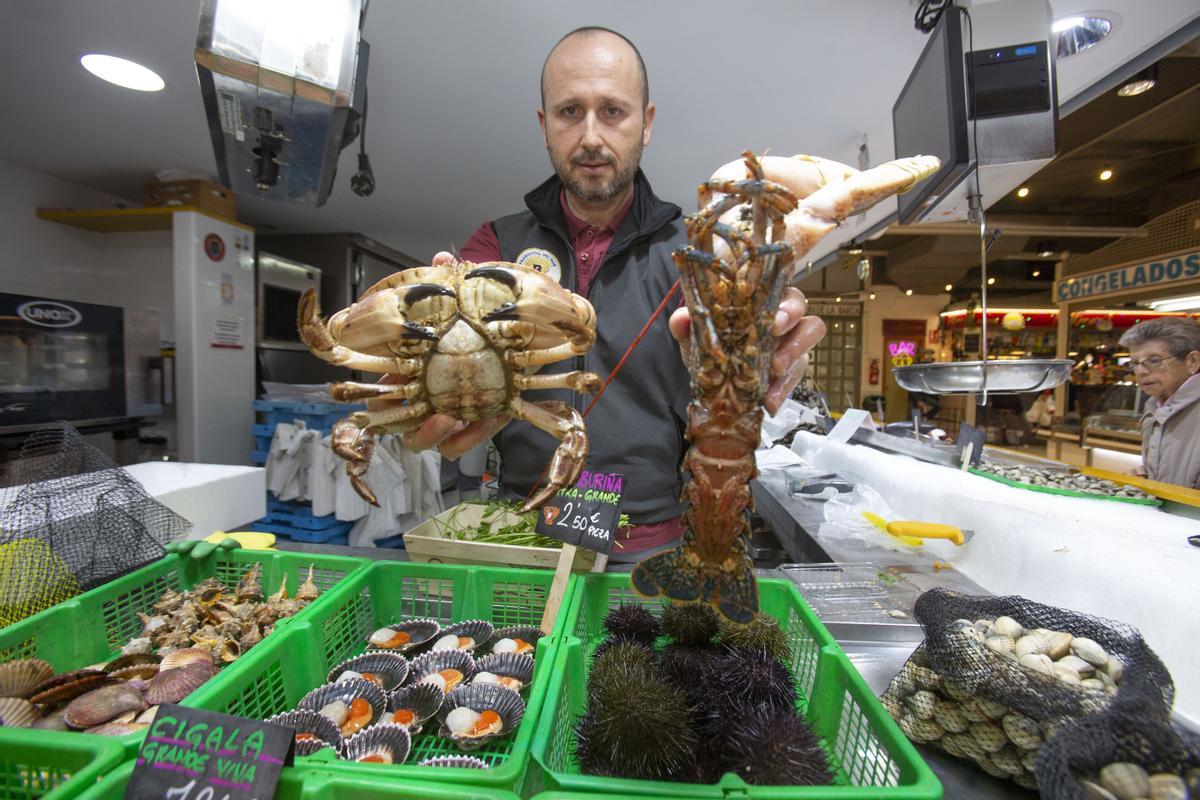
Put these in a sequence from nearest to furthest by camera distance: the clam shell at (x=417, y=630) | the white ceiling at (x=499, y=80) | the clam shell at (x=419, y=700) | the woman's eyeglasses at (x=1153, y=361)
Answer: the clam shell at (x=419, y=700) → the clam shell at (x=417, y=630) → the white ceiling at (x=499, y=80) → the woman's eyeglasses at (x=1153, y=361)

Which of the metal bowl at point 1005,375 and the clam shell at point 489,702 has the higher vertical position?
the metal bowl at point 1005,375

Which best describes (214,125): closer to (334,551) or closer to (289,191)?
(289,191)

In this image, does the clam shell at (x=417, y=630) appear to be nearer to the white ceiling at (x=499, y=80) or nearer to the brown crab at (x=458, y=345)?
the brown crab at (x=458, y=345)

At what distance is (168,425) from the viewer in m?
6.07

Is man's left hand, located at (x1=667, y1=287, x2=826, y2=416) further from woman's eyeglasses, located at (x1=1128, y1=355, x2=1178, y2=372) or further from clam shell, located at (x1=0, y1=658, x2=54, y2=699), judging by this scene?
woman's eyeglasses, located at (x1=1128, y1=355, x2=1178, y2=372)

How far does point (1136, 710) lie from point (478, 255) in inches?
97.9

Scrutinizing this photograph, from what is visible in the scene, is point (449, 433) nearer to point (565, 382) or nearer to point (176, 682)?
point (565, 382)

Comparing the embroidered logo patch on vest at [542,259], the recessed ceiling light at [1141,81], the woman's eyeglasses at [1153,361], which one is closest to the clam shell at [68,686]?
the embroidered logo patch on vest at [542,259]

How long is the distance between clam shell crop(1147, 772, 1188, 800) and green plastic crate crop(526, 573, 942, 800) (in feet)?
1.36

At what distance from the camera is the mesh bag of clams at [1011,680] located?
121 cm

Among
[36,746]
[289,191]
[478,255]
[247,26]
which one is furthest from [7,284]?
[36,746]

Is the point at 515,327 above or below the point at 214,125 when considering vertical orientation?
below

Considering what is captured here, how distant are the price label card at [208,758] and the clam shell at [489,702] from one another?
564 millimetres

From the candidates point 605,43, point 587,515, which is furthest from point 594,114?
point 587,515
